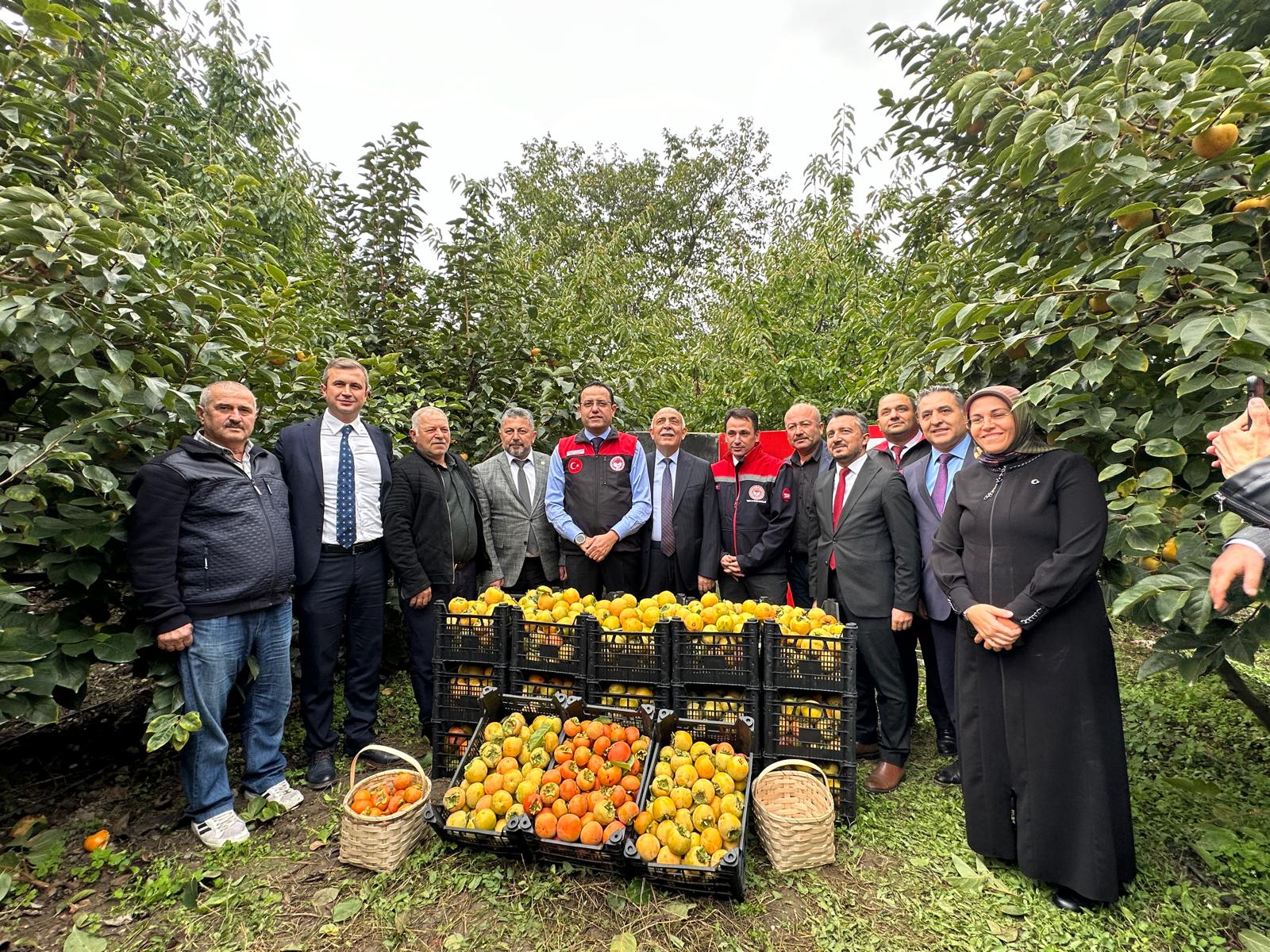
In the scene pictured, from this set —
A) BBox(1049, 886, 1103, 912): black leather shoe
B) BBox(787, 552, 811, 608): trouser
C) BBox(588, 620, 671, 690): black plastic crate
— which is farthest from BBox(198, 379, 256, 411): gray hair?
BBox(1049, 886, 1103, 912): black leather shoe

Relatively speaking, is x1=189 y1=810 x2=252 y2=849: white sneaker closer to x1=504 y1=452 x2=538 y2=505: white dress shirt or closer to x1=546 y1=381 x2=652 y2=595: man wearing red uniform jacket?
x1=546 y1=381 x2=652 y2=595: man wearing red uniform jacket

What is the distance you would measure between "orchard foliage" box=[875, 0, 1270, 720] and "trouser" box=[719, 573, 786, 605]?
2058 millimetres

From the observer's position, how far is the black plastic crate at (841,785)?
2.84 m

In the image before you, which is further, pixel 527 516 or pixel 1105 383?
pixel 527 516

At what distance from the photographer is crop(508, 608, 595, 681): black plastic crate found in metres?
3.00

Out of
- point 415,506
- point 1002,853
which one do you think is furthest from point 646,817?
point 415,506

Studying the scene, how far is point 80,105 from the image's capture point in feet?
9.39

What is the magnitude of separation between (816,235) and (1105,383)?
16.9 ft

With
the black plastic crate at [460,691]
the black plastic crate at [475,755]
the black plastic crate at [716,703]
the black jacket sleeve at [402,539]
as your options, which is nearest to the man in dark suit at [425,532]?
the black jacket sleeve at [402,539]

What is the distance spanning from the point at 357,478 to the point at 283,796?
65.5 inches

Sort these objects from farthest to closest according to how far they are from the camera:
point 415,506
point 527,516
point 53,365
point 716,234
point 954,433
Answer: point 716,234 → point 527,516 → point 415,506 → point 954,433 → point 53,365

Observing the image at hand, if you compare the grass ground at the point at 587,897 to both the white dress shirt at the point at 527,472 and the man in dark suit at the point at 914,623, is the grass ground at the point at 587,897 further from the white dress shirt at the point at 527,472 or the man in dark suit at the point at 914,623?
the white dress shirt at the point at 527,472

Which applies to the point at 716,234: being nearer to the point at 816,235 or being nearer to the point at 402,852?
the point at 816,235

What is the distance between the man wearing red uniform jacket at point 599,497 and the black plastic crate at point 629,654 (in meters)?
1.28
